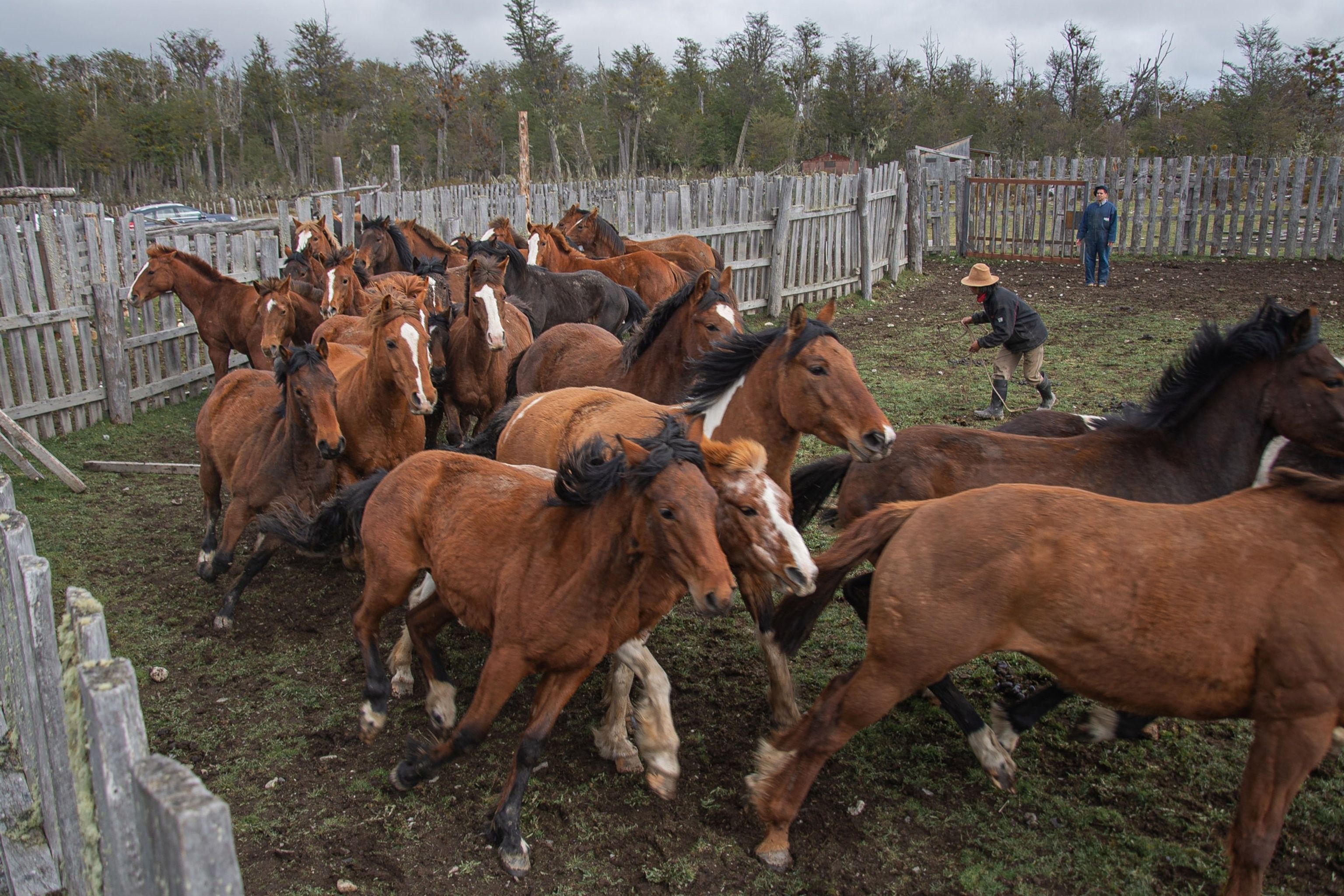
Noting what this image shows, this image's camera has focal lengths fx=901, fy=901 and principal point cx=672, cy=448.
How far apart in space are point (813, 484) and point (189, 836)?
12.7 ft

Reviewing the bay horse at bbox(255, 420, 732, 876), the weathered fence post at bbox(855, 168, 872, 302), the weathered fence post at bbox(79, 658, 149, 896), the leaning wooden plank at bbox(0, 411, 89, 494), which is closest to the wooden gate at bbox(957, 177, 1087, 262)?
the weathered fence post at bbox(855, 168, 872, 302)

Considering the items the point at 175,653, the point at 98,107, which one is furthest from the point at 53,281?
the point at 98,107

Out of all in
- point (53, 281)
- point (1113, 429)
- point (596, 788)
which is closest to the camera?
point (596, 788)

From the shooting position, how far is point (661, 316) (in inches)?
264

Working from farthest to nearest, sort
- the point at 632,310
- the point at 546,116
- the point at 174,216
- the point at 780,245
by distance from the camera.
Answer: the point at 546,116, the point at 174,216, the point at 780,245, the point at 632,310

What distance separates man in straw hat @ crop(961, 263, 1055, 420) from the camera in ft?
29.1

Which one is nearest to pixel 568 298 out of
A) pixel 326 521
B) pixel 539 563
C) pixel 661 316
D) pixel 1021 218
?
pixel 661 316

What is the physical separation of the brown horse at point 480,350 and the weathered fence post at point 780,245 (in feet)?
25.6

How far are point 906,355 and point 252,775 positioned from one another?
9899mm

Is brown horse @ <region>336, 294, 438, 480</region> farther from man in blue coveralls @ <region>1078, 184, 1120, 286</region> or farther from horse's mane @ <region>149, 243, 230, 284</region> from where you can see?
man in blue coveralls @ <region>1078, 184, 1120, 286</region>

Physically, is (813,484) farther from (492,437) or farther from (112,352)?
(112,352)

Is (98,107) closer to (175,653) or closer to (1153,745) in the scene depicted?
(175,653)

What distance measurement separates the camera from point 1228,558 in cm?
313

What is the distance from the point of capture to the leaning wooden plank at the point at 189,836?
59.7 inches
